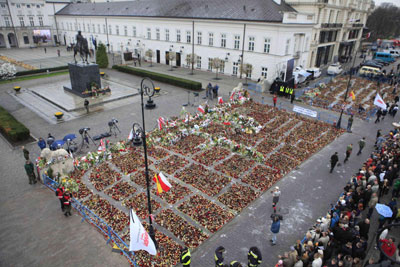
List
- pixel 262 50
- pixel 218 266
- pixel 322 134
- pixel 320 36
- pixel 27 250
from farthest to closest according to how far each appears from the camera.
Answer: pixel 320 36, pixel 262 50, pixel 322 134, pixel 27 250, pixel 218 266

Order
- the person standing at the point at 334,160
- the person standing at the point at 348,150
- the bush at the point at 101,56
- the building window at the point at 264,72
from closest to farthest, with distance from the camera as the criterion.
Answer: the person standing at the point at 334,160 → the person standing at the point at 348,150 → the building window at the point at 264,72 → the bush at the point at 101,56

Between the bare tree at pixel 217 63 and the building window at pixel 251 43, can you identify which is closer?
the building window at pixel 251 43

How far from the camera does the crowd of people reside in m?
9.20

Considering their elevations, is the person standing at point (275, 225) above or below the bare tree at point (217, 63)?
below

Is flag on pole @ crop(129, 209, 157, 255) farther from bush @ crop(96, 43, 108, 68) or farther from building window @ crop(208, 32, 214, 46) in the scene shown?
bush @ crop(96, 43, 108, 68)

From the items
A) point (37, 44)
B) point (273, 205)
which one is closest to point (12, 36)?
point (37, 44)

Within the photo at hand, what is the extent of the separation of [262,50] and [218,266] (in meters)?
32.8

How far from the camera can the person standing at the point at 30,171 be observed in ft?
49.2

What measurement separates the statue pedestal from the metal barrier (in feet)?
57.5

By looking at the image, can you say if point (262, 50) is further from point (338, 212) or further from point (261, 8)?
point (338, 212)

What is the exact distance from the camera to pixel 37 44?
71875 millimetres

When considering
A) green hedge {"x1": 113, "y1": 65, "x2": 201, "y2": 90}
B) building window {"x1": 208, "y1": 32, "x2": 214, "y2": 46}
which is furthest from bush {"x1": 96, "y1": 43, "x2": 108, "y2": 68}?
building window {"x1": 208, "y1": 32, "x2": 214, "y2": 46}

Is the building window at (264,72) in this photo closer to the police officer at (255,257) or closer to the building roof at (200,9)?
the building roof at (200,9)

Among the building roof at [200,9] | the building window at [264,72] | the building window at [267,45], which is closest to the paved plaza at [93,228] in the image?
the building window at [264,72]
